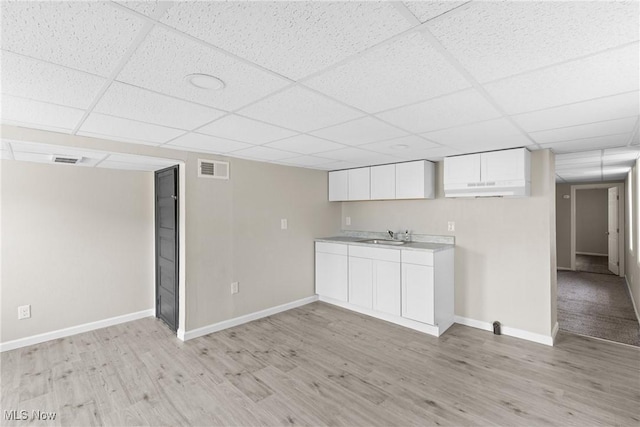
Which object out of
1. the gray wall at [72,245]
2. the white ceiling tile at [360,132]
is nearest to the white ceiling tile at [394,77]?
the white ceiling tile at [360,132]

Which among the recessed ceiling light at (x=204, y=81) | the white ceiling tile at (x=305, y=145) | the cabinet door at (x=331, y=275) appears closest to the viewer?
the recessed ceiling light at (x=204, y=81)

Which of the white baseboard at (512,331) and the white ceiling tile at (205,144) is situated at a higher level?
the white ceiling tile at (205,144)

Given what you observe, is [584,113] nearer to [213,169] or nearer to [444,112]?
[444,112]

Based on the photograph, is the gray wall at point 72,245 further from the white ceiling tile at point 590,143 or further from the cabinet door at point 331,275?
the white ceiling tile at point 590,143

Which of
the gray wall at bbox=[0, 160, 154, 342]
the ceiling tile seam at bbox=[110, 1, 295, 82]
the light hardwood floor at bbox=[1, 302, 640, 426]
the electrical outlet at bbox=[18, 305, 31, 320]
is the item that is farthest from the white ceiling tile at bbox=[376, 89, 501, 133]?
the electrical outlet at bbox=[18, 305, 31, 320]

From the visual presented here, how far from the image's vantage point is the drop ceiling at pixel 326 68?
3.69 ft

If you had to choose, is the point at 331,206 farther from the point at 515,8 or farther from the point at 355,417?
the point at 515,8

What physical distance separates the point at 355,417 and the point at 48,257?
12.4ft

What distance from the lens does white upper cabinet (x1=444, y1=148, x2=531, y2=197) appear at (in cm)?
332

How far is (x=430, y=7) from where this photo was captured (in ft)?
3.57

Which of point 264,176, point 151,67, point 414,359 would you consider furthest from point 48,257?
point 414,359

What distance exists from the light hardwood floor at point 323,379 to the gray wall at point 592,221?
837cm

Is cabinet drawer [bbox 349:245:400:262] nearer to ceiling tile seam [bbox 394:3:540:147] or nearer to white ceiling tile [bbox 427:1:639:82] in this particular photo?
ceiling tile seam [bbox 394:3:540:147]

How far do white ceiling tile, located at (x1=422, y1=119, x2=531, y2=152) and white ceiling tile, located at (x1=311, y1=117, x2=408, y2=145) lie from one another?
0.37 meters
